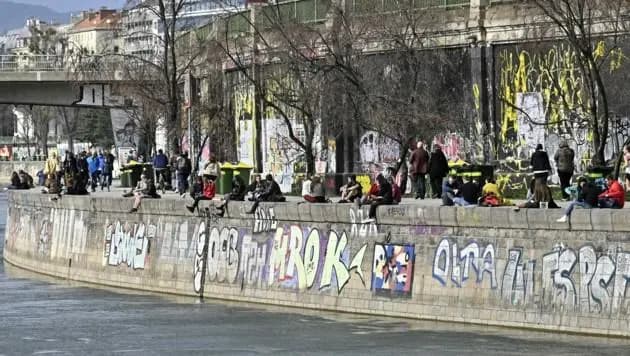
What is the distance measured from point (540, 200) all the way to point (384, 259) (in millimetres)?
3840

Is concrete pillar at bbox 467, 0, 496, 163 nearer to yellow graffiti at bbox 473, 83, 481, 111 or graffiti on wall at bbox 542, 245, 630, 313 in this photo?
yellow graffiti at bbox 473, 83, 481, 111

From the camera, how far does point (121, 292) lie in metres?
44.1

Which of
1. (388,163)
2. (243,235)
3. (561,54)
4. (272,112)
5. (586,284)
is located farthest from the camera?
(272,112)

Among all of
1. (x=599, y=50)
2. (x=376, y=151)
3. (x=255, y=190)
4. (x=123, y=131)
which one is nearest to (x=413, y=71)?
(x=376, y=151)

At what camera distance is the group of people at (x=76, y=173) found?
5125 centimetres

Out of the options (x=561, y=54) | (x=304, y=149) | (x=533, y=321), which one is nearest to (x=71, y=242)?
(x=304, y=149)

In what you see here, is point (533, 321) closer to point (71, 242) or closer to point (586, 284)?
point (586, 284)

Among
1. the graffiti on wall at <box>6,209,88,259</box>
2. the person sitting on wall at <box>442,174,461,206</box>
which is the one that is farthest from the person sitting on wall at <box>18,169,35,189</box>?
the person sitting on wall at <box>442,174,461,206</box>

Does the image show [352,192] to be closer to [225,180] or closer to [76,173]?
[225,180]

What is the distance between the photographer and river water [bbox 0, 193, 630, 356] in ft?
99.8

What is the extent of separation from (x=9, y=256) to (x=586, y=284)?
30.6m

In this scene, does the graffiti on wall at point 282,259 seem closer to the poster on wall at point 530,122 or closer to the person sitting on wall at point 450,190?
the person sitting on wall at point 450,190

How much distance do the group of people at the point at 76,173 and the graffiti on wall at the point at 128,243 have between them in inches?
188

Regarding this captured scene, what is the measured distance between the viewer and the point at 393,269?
34.6 m
